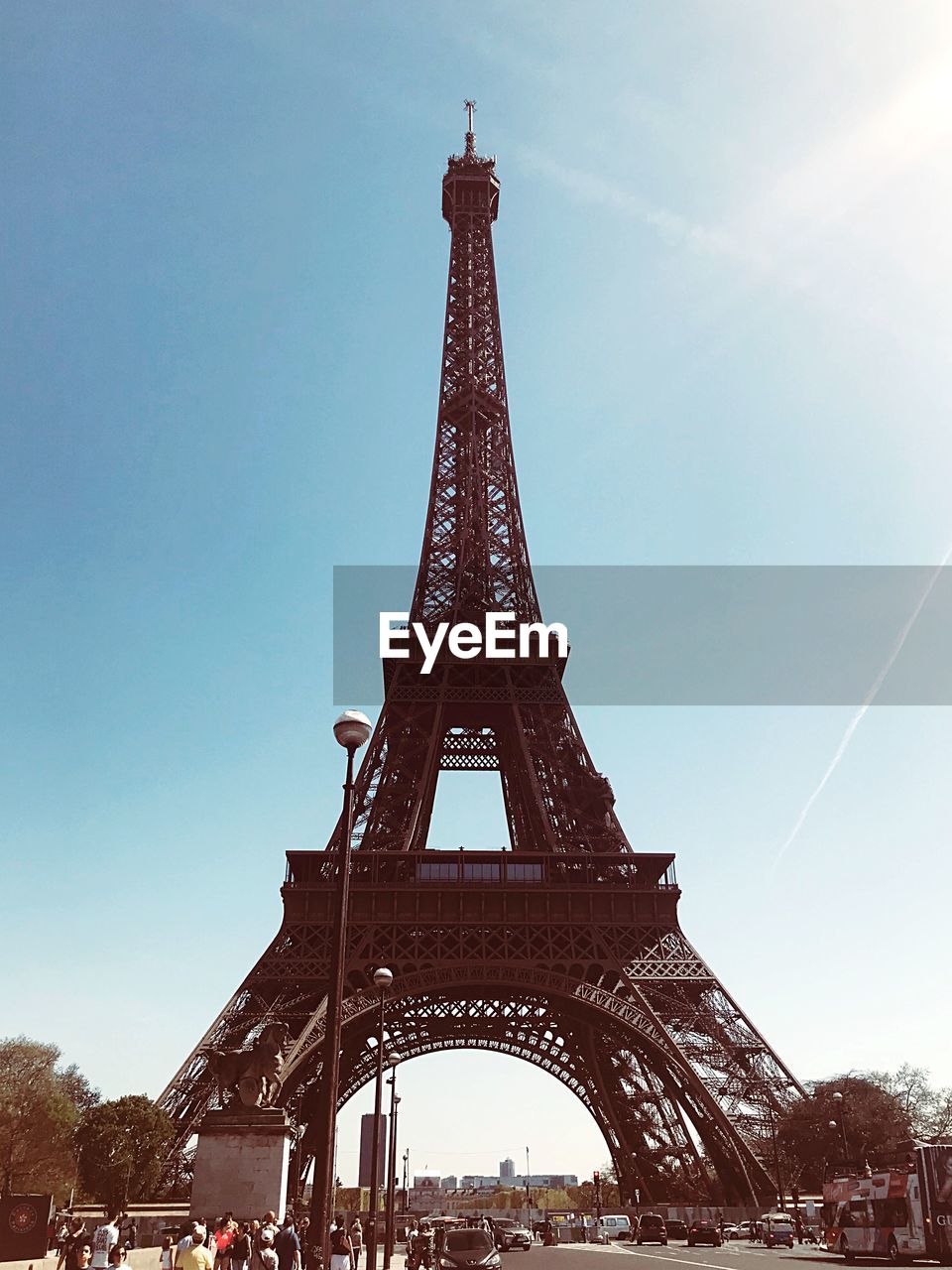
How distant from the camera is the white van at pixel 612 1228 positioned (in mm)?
59844

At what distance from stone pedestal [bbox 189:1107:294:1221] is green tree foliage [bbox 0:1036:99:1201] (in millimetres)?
49469

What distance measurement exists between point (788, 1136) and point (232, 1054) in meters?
35.4

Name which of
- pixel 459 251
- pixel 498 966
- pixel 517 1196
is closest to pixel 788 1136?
pixel 498 966

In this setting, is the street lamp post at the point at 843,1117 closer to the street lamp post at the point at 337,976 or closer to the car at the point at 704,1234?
the car at the point at 704,1234

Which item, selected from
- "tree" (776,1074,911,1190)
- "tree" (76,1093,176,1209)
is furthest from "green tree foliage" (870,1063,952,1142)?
"tree" (76,1093,176,1209)

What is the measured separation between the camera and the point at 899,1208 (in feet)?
107

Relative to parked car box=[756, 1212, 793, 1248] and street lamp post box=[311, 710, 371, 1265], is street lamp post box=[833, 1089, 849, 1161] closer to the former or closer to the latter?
parked car box=[756, 1212, 793, 1248]

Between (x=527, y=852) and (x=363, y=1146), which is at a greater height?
(x=527, y=852)

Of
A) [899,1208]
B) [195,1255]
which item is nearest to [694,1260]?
[899,1208]

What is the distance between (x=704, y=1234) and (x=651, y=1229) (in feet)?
18.2

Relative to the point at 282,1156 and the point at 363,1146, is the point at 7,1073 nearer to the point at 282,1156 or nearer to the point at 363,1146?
the point at 363,1146

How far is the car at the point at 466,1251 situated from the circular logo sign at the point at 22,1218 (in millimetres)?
10450

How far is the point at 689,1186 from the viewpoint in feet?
196

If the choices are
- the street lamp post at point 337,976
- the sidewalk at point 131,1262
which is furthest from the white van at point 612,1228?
the street lamp post at point 337,976
